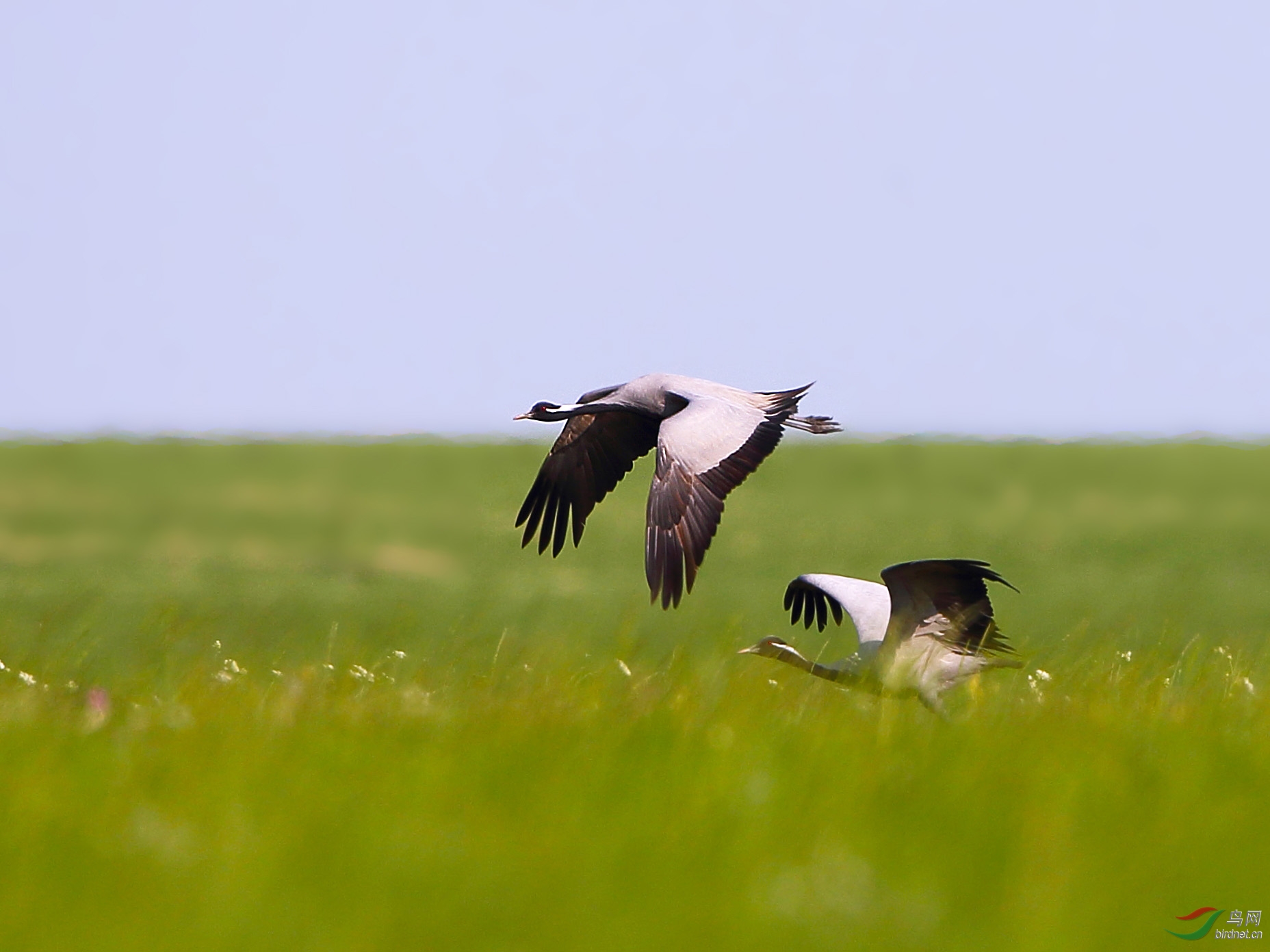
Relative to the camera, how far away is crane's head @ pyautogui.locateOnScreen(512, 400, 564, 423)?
8609 millimetres

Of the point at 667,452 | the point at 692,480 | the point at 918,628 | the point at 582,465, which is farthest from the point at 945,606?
the point at 582,465

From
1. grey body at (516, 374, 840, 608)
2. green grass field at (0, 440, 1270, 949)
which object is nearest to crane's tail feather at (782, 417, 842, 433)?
grey body at (516, 374, 840, 608)

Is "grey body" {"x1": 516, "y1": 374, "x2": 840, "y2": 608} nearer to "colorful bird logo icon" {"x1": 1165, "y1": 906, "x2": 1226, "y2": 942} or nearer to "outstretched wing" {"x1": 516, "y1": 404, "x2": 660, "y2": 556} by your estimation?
"outstretched wing" {"x1": 516, "y1": 404, "x2": 660, "y2": 556}

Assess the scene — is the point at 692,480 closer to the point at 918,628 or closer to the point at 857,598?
the point at 857,598

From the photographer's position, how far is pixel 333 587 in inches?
823

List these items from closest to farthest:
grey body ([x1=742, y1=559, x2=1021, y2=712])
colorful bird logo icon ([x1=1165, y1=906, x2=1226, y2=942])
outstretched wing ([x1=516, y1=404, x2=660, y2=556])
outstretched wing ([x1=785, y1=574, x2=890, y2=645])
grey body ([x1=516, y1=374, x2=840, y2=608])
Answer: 1. colorful bird logo icon ([x1=1165, y1=906, x2=1226, y2=942])
2. grey body ([x1=742, y1=559, x2=1021, y2=712])
3. grey body ([x1=516, y1=374, x2=840, y2=608])
4. outstretched wing ([x1=785, y1=574, x2=890, y2=645])
5. outstretched wing ([x1=516, y1=404, x2=660, y2=556])

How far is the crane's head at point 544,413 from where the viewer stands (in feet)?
28.2

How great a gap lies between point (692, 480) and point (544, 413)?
1.60m

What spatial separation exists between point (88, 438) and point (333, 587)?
57.7 ft

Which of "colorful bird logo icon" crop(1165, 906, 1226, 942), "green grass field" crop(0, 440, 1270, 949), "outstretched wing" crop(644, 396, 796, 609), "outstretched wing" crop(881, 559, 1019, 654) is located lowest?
"colorful bird logo icon" crop(1165, 906, 1226, 942)

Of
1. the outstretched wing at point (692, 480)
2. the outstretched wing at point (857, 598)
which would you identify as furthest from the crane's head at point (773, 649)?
the outstretched wing at point (692, 480)

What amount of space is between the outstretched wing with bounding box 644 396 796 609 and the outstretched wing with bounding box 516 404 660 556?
52.3 inches

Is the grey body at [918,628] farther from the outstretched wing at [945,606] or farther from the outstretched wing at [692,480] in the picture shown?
the outstretched wing at [692,480]

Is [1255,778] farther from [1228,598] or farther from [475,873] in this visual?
[1228,598]
